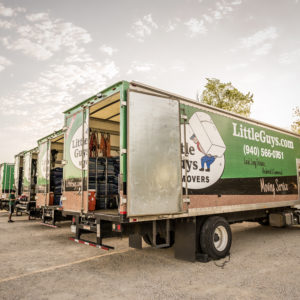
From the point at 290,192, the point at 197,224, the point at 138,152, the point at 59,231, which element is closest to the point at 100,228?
the point at 138,152

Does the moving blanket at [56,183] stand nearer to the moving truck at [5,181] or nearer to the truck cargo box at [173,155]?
the truck cargo box at [173,155]

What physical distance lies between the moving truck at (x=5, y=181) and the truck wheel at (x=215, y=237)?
15693 mm

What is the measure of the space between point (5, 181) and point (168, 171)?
16869mm

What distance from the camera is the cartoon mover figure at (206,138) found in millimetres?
6129

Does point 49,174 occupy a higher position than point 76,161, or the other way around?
point 76,161

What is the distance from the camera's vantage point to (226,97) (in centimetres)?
2244

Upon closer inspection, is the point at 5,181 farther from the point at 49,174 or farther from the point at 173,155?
the point at 173,155

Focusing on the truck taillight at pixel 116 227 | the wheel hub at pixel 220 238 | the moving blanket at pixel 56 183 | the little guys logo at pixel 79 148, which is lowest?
the wheel hub at pixel 220 238

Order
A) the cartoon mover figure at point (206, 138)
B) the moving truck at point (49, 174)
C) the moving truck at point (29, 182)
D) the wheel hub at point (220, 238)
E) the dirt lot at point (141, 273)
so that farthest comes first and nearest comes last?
the moving truck at point (29, 182) → the moving truck at point (49, 174) → the wheel hub at point (220, 238) → the cartoon mover figure at point (206, 138) → the dirt lot at point (141, 273)

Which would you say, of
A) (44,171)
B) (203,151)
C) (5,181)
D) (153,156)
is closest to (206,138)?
(203,151)

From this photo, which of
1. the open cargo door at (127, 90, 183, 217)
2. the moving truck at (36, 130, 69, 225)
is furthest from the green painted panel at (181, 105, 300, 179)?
the moving truck at (36, 130, 69, 225)

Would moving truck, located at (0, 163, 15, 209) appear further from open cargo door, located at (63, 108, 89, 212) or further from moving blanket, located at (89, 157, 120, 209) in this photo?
open cargo door, located at (63, 108, 89, 212)

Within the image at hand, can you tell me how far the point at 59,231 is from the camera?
1048cm

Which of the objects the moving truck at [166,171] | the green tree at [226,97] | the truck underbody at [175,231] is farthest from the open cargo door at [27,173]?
the green tree at [226,97]
